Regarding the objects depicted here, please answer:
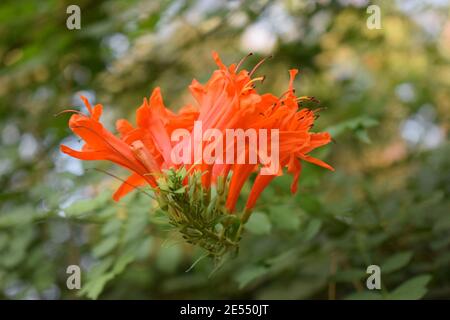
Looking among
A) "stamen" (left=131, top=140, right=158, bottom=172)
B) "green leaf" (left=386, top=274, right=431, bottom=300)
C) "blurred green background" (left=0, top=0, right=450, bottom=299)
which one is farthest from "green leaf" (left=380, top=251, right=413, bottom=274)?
"stamen" (left=131, top=140, right=158, bottom=172)

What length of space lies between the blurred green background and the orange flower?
195mm

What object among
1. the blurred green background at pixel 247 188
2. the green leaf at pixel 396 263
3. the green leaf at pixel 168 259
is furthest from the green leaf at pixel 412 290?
the green leaf at pixel 168 259

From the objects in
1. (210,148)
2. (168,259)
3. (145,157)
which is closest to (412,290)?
(210,148)

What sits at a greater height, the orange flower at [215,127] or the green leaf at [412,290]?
the orange flower at [215,127]

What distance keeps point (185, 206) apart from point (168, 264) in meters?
1.38

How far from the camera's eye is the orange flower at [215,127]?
154 cm

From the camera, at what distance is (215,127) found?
156cm

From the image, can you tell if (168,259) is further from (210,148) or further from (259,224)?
(210,148)

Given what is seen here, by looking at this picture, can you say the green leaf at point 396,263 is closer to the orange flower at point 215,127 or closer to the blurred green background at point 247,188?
the blurred green background at point 247,188

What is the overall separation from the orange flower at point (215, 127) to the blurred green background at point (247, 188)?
0.64 ft

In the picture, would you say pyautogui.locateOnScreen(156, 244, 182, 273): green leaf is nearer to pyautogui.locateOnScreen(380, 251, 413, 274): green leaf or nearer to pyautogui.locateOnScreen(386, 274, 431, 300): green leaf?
pyautogui.locateOnScreen(380, 251, 413, 274): green leaf

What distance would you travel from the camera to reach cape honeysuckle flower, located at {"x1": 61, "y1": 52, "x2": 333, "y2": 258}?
1521mm

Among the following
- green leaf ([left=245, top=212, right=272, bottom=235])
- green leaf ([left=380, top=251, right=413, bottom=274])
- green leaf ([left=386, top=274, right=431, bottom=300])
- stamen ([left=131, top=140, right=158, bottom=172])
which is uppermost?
stamen ([left=131, top=140, right=158, bottom=172])
